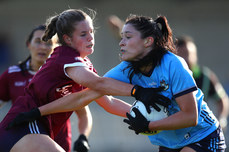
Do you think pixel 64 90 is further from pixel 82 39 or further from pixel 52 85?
pixel 82 39

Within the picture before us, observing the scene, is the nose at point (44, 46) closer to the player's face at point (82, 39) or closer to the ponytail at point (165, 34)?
the player's face at point (82, 39)

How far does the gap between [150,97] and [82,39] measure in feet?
3.14

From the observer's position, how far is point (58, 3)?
1323 centimetres

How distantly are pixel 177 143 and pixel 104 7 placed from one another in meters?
10.0

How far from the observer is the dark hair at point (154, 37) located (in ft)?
12.0

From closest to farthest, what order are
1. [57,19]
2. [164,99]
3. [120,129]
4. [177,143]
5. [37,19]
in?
[164,99] → [177,143] → [57,19] → [120,129] → [37,19]

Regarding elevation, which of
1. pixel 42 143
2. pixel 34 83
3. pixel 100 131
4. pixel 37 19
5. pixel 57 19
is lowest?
pixel 100 131

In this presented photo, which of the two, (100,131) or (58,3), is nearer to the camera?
(100,131)

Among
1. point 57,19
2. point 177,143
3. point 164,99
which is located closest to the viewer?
point 164,99

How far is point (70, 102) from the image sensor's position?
12.6 ft

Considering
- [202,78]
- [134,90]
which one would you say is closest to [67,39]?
[134,90]

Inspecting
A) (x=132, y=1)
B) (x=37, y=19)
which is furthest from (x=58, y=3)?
(x=132, y=1)

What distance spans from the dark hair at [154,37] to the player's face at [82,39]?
1.47 feet

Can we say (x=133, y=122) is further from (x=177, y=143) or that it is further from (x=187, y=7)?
(x=187, y=7)
